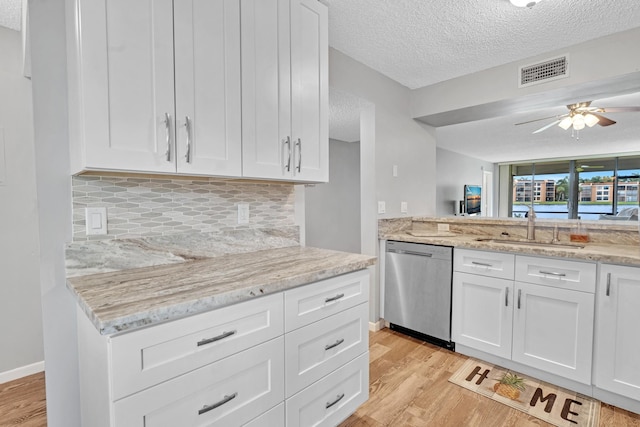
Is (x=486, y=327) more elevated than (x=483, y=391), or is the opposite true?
(x=486, y=327)

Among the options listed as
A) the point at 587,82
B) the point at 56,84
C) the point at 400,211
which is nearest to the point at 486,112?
the point at 587,82

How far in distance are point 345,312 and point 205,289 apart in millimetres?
735

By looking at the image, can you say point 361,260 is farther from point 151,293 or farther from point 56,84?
point 56,84

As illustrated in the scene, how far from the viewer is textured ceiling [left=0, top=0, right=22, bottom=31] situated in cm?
Result: 170

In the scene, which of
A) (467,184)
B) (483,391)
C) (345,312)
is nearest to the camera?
(345,312)

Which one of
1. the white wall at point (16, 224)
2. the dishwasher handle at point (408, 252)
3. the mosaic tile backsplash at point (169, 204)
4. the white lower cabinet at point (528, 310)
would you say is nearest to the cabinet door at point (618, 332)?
the white lower cabinet at point (528, 310)

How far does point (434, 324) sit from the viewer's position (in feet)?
8.08

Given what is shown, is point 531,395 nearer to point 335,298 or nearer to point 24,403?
point 335,298

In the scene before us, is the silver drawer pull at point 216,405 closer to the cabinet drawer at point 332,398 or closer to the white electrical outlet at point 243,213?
the cabinet drawer at point 332,398

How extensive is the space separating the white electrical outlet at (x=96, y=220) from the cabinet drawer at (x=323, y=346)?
3.05 ft

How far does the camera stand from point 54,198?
4.05 feet

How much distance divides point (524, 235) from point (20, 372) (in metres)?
3.85

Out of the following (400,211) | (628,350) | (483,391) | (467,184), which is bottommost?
(483,391)

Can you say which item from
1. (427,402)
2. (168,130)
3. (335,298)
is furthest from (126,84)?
(427,402)
